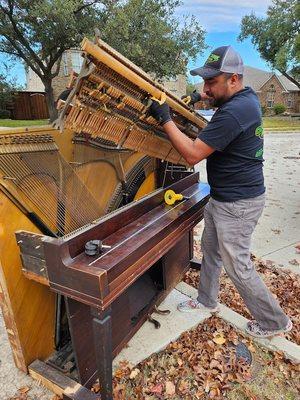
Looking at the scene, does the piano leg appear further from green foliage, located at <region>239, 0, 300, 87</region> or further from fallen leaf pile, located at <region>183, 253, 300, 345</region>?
green foliage, located at <region>239, 0, 300, 87</region>

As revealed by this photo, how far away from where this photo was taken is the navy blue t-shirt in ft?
6.95

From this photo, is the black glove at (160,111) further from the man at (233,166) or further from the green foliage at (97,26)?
the green foliage at (97,26)

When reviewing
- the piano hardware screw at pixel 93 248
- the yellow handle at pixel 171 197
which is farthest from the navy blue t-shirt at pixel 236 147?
the piano hardware screw at pixel 93 248

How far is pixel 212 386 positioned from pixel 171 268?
3.58 ft

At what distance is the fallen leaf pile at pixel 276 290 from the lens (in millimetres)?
3170

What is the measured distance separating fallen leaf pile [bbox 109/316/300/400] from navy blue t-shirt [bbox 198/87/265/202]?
4.12ft

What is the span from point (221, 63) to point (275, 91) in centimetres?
5505

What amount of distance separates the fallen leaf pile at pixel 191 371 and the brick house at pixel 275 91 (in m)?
51.1

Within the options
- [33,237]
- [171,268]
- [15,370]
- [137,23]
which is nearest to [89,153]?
[33,237]

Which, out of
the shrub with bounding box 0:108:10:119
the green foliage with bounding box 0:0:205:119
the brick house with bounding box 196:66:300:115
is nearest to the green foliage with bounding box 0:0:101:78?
the green foliage with bounding box 0:0:205:119

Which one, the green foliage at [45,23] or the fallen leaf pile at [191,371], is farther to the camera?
the green foliage at [45,23]

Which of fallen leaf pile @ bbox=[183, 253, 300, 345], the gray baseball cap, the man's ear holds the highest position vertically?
the gray baseball cap

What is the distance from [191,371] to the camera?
8.32 feet

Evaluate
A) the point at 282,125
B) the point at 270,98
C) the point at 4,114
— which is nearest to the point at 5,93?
the point at 4,114
